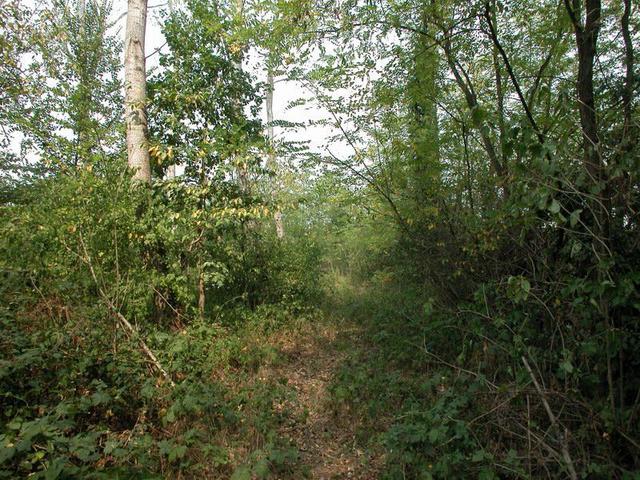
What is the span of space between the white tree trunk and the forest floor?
3.34 meters

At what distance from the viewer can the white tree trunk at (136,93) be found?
15.8 ft

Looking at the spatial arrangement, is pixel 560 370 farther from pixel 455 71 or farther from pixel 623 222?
pixel 455 71

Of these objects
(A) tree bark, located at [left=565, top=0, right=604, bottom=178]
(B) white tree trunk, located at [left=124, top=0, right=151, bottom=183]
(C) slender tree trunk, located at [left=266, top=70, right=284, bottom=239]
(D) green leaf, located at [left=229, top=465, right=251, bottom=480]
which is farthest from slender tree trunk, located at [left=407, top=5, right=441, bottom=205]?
(D) green leaf, located at [left=229, top=465, right=251, bottom=480]

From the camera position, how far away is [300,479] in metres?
2.85

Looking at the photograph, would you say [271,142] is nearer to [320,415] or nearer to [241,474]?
[320,415]

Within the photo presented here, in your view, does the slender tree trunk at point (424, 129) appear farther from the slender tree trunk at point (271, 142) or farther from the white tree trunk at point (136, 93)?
the white tree trunk at point (136, 93)

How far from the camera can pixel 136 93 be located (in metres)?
4.84

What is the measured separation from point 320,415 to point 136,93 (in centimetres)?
487

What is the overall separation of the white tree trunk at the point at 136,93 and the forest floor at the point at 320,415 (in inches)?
132

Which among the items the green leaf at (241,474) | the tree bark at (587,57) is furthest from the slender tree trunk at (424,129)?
the green leaf at (241,474)

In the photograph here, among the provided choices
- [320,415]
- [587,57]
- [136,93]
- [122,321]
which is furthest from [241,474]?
[136,93]

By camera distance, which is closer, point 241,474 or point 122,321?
point 241,474

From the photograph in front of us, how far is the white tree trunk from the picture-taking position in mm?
4816

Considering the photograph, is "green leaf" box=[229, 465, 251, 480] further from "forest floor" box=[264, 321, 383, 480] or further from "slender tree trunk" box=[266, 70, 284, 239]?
"slender tree trunk" box=[266, 70, 284, 239]
